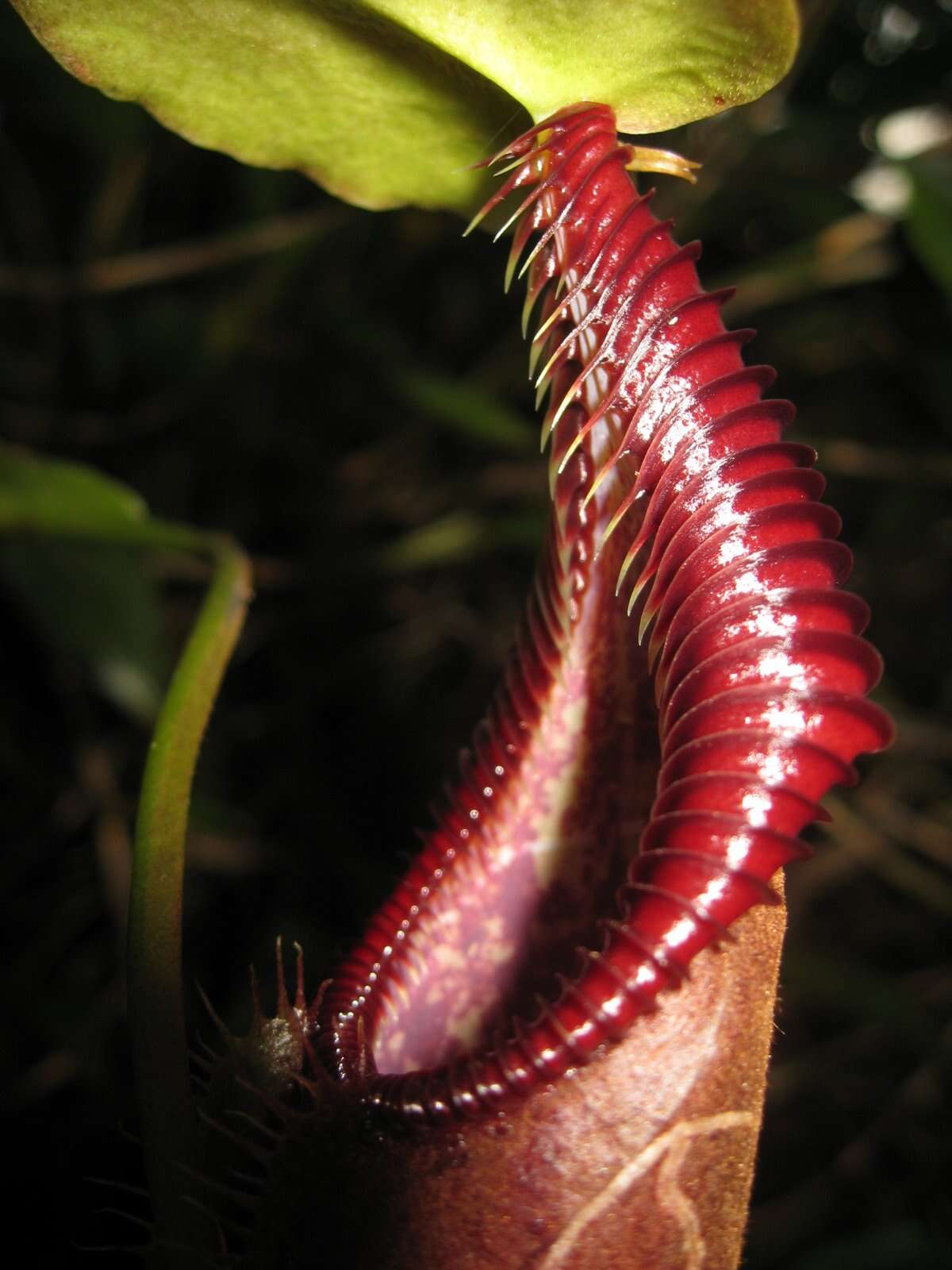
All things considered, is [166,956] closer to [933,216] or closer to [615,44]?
[615,44]

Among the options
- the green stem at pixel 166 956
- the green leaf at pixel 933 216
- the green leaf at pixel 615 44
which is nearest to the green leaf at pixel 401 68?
the green leaf at pixel 615 44

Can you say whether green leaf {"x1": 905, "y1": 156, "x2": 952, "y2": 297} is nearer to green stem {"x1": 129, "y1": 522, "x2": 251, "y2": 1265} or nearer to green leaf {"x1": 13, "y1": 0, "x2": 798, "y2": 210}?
green leaf {"x1": 13, "y1": 0, "x2": 798, "y2": 210}

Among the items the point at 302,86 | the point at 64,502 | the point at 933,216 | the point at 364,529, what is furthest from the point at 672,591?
the point at 364,529

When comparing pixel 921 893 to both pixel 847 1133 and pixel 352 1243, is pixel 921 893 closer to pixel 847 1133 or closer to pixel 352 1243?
pixel 847 1133

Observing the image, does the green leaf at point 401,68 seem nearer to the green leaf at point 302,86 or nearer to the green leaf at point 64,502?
the green leaf at point 302,86

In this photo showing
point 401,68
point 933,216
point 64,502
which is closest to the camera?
point 401,68

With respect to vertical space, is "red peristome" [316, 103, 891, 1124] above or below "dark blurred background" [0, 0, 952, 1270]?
below

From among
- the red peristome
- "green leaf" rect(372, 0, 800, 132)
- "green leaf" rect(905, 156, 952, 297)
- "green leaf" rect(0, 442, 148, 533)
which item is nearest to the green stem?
the red peristome
